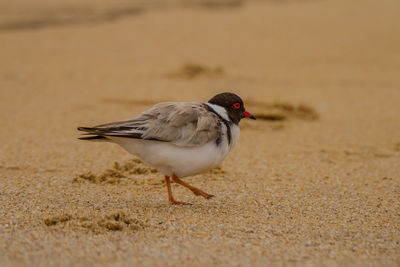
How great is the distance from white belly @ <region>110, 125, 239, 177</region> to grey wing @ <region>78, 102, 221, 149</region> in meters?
0.06

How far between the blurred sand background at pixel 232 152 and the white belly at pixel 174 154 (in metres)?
0.35

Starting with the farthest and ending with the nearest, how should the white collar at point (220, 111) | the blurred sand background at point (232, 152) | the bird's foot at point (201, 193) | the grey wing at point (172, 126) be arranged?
the white collar at point (220, 111)
the bird's foot at point (201, 193)
the grey wing at point (172, 126)
the blurred sand background at point (232, 152)

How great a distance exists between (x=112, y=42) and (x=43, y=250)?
8746 millimetres

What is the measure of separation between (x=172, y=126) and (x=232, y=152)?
1.86 m

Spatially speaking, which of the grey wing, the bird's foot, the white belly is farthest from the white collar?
the bird's foot

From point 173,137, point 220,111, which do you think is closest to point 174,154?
point 173,137

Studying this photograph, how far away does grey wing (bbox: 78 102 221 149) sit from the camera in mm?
4020

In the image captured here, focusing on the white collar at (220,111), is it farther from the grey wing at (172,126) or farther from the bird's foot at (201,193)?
the bird's foot at (201,193)

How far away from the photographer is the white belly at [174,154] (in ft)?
13.4

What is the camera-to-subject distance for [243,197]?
4.51 meters

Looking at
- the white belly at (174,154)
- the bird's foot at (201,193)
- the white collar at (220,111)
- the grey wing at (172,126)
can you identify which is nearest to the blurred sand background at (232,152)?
the bird's foot at (201,193)

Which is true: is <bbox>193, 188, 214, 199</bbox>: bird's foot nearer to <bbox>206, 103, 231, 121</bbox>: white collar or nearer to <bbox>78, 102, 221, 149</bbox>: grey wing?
<bbox>78, 102, 221, 149</bbox>: grey wing

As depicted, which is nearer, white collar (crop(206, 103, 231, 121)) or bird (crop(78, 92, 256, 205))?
bird (crop(78, 92, 256, 205))

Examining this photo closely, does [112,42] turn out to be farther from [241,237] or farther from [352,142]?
[241,237]
